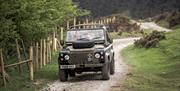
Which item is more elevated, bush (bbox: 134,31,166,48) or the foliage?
the foliage

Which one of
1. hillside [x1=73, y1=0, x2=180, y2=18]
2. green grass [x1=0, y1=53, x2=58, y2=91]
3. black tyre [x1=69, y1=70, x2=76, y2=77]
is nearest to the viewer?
green grass [x1=0, y1=53, x2=58, y2=91]

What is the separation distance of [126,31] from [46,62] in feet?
128

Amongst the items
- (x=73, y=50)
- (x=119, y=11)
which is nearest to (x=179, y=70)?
(x=73, y=50)

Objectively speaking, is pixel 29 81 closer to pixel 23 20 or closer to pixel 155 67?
pixel 23 20

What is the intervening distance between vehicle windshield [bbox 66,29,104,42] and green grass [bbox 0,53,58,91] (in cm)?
218

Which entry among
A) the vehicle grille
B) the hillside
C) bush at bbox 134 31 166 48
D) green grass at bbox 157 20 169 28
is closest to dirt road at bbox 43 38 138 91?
the vehicle grille

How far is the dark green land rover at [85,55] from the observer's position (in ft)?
70.8

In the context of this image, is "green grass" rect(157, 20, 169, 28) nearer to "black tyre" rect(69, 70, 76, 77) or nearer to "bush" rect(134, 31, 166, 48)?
"bush" rect(134, 31, 166, 48)

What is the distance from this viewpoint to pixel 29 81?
2188 cm

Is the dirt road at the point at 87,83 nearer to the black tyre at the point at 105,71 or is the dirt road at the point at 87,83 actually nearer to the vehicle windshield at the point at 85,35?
the black tyre at the point at 105,71

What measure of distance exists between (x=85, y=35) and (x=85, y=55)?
1.92 meters

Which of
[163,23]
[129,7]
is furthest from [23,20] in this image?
[129,7]

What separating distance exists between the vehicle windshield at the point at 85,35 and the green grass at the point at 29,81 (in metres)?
2.18

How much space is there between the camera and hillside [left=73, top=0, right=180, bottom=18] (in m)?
115
